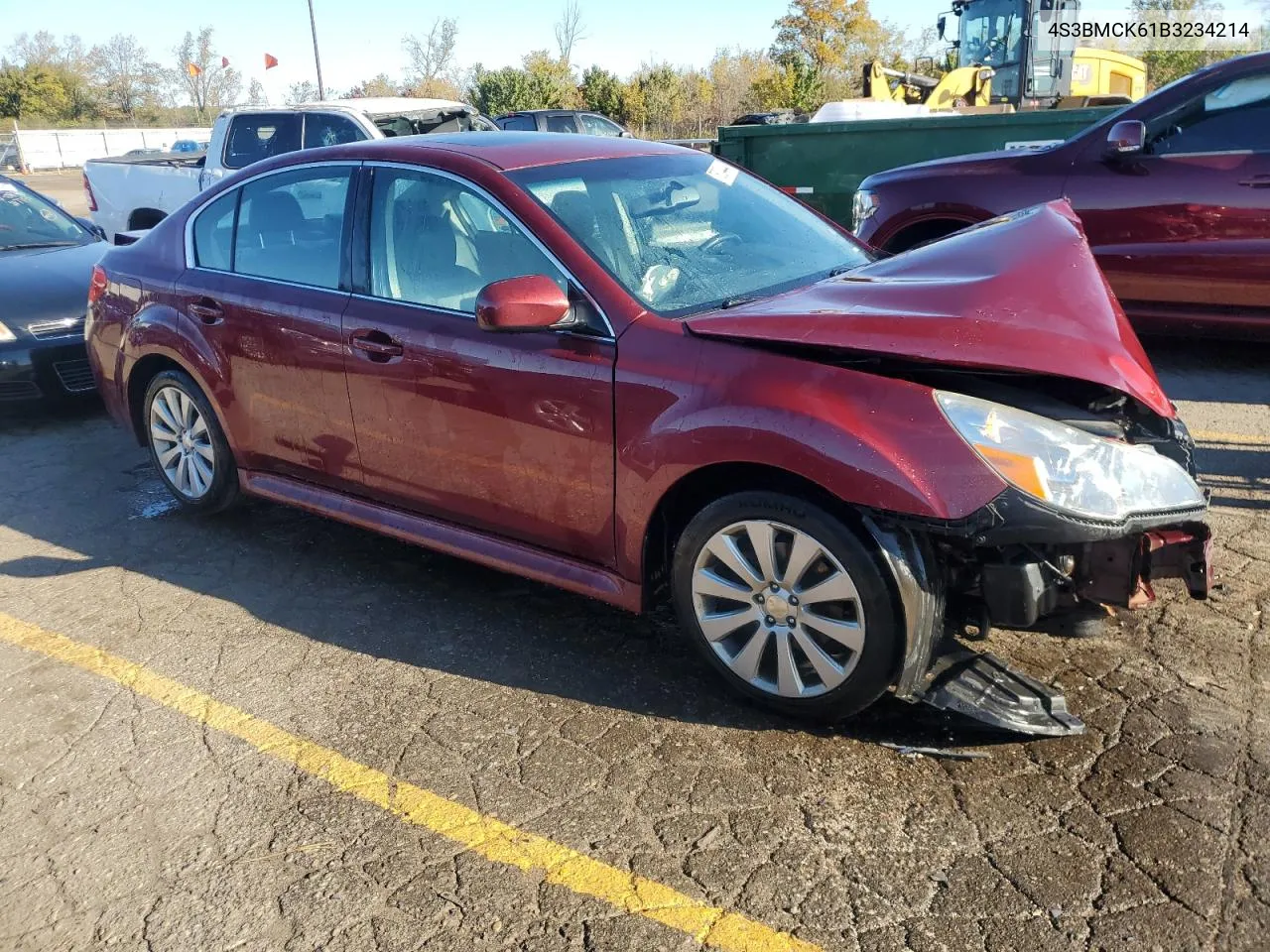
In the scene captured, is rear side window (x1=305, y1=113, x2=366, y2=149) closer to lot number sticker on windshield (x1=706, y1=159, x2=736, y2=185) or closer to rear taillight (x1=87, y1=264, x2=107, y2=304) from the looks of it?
rear taillight (x1=87, y1=264, x2=107, y2=304)

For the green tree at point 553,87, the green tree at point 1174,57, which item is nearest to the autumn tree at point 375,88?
the green tree at point 553,87

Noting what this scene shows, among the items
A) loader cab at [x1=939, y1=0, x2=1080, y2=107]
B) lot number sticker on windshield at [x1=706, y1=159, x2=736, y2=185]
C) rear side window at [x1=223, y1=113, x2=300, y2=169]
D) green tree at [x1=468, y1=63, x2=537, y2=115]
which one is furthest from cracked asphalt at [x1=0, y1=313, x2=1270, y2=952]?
green tree at [x1=468, y1=63, x2=537, y2=115]

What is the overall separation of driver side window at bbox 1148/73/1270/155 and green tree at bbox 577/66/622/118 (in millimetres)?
32029

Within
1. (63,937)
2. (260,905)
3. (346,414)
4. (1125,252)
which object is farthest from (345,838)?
(1125,252)

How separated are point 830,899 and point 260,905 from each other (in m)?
1.39

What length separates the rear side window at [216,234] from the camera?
15.3 feet

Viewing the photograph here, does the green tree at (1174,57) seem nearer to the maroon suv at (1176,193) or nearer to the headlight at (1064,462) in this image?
the maroon suv at (1176,193)

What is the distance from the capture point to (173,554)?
4.77 meters

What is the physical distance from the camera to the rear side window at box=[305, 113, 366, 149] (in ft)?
32.6

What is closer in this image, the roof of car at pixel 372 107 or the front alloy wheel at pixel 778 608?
the front alloy wheel at pixel 778 608

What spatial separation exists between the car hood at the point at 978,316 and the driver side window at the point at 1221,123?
362 cm

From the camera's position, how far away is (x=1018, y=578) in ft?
9.27

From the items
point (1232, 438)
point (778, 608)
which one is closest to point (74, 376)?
point (778, 608)

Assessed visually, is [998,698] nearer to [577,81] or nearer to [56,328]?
[56,328]
